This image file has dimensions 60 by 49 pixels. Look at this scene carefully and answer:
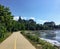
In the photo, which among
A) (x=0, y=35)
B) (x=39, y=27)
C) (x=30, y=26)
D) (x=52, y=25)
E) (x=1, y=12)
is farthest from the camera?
(x=52, y=25)

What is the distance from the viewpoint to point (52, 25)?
610 ft

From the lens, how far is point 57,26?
192m

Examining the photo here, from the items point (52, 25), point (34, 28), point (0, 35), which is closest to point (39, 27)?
point (34, 28)

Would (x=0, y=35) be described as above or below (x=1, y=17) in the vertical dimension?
below

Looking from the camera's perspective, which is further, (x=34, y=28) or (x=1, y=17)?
(x=34, y=28)

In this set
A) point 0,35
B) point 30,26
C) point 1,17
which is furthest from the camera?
point 30,26

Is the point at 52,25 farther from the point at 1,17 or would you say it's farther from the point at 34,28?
the point at 1,17

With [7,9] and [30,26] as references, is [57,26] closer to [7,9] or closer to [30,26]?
[30,26]

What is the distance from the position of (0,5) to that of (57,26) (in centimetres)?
14636

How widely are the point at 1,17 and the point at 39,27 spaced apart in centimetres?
10802

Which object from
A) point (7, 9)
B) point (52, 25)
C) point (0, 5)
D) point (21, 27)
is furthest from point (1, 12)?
point (52, 25)

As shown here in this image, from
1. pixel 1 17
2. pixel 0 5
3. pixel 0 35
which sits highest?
pixel 0 5

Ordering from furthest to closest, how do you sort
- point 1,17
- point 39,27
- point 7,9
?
point 39,27, point 7,9, point 1,17

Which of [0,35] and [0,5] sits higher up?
[0,5]
